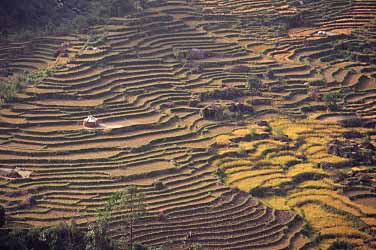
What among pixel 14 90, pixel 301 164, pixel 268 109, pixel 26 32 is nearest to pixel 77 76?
pixel 14 90

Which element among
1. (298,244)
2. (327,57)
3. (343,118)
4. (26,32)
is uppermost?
(26,32)

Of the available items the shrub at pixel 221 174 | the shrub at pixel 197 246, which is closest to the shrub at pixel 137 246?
the shrub at pixel 197 246

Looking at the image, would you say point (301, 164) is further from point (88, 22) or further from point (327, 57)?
point (88, 22)

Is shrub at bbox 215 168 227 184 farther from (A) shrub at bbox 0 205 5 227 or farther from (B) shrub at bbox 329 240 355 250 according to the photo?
(A) shrub at bbox 0 205 5 227

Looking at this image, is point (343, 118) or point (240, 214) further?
point (343, 118)

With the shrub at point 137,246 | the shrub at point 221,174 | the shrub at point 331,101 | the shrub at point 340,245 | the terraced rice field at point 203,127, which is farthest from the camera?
the shrub at point 331,101

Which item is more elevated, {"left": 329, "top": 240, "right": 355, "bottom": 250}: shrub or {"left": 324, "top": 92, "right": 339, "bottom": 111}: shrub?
{"left": 324, "top": 92, "right": 339, "bottom": 111}: shrub

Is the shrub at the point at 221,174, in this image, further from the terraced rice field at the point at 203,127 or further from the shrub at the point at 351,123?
the shrub at the point at 351,123

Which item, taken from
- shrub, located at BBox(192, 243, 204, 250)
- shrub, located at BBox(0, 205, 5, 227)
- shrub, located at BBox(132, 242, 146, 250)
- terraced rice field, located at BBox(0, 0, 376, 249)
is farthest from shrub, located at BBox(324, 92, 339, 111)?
shrub, located at BBox(0, 205, 5, 227)
